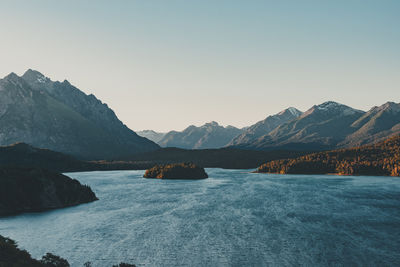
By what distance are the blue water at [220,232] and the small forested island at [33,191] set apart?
6536 millimetres

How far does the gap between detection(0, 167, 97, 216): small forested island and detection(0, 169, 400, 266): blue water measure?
6.54m

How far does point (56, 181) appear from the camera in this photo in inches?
4409

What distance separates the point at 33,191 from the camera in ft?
346

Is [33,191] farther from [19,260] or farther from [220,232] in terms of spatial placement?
[19,260]

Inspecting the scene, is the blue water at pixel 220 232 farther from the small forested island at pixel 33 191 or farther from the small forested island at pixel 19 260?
the small forested island at pixel 19 260

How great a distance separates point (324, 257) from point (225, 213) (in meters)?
43.0

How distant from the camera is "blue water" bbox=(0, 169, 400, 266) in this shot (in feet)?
176

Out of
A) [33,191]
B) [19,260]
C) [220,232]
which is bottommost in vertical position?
[220,232]

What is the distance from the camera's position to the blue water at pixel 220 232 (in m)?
53.6

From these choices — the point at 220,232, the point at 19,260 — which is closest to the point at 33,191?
the point at 220,232

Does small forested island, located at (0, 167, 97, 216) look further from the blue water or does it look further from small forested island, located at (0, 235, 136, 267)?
small forested island, located at (0, 235, 136, 267)

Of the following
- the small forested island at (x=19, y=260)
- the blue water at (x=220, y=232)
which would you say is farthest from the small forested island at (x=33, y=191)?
the small forested island at (x=19, y=260)

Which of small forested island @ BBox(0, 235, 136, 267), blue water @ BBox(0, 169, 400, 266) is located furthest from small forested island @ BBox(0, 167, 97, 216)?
small forested island @ BBox(0, 235, 136, 267)

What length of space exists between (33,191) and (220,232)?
6936 cm
